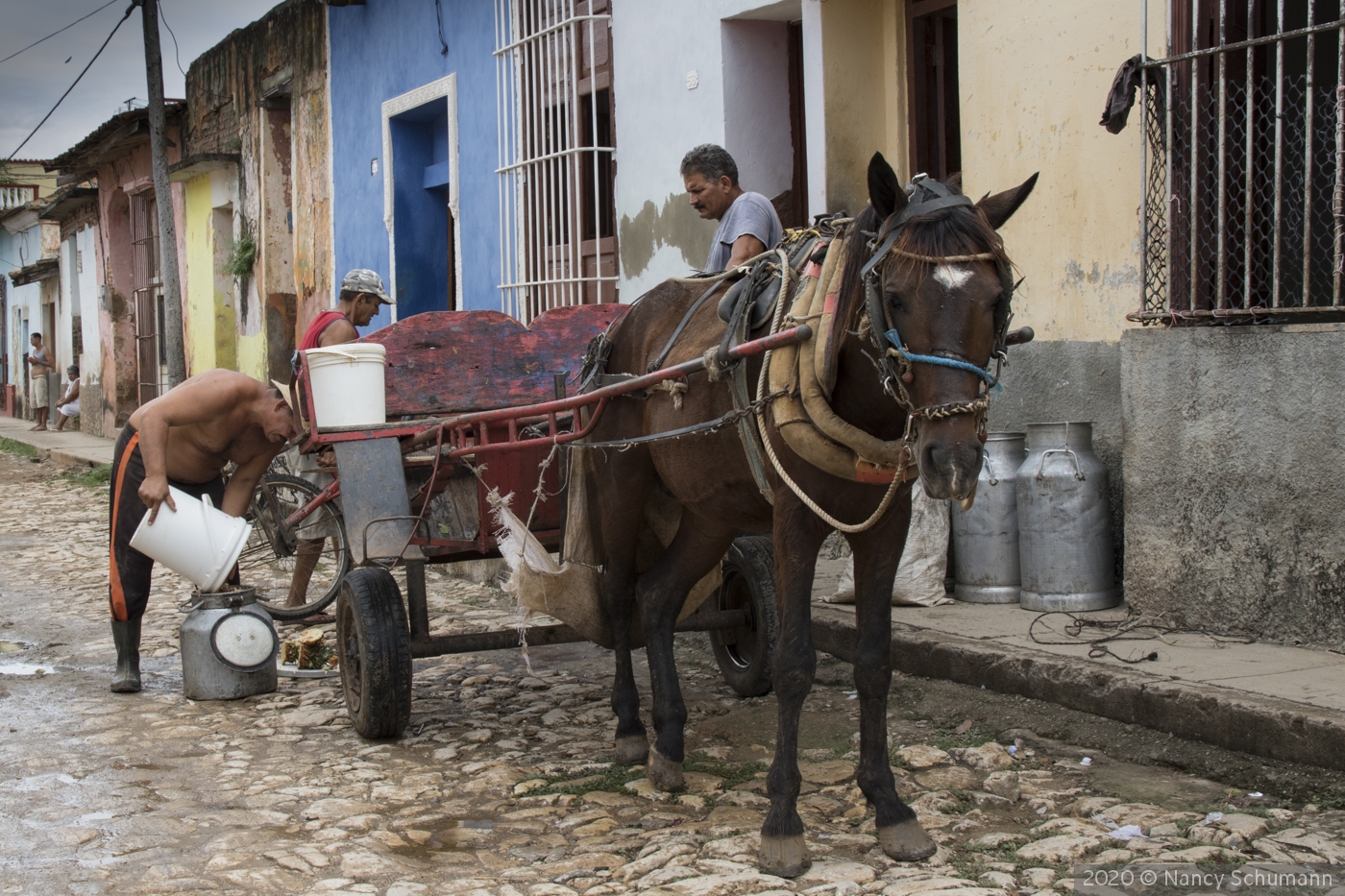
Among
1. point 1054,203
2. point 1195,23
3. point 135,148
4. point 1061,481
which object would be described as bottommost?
point 1061,481

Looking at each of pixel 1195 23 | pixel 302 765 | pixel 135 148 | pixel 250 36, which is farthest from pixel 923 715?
pixel 135 148

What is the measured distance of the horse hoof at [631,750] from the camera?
171 inches

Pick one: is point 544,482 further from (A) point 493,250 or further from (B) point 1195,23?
(A) point 493,250

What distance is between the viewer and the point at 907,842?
330 cm

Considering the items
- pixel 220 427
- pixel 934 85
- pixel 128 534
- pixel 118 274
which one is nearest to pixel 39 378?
pixel 118 274

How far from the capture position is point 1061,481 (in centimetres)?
536

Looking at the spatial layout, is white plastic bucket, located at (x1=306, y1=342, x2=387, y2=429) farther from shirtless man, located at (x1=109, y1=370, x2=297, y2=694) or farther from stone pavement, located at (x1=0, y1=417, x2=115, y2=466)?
stone pavement, located at (x1=0, y1=417, x2=115, y2=466)

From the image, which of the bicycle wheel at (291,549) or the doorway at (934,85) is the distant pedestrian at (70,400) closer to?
the bicycle wheel at (291,549)

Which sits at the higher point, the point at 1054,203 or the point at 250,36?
the point at 250,36

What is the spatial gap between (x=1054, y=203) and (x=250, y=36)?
37.3 ft

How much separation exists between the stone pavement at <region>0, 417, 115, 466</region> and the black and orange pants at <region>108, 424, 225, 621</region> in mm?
11925

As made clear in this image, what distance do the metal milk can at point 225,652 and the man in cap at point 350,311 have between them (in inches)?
68.3

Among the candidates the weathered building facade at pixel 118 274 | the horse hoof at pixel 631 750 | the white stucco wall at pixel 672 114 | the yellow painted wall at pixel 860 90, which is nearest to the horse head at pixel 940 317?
the horse hoof at pixel 631 750

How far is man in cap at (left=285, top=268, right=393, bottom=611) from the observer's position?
663cm
